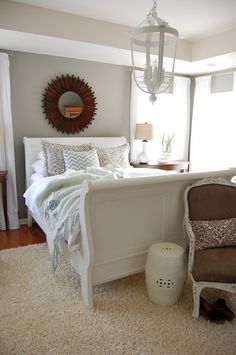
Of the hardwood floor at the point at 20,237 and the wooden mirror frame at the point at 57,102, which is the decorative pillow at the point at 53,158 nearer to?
the wooden mirror frame at the point at 57,102

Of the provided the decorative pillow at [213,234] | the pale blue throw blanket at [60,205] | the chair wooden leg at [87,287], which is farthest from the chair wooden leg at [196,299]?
the pale blue throw blanket at [60,205]

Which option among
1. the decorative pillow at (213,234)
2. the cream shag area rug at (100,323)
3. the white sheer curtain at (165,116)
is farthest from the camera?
the white sheer curtain at (165,116)

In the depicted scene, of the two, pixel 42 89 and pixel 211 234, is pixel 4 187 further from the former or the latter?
pixel 211 234

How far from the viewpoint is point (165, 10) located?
117 inches

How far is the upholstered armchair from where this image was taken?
1.88 m

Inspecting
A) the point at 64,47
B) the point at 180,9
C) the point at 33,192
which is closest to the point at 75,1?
the point at 64,47

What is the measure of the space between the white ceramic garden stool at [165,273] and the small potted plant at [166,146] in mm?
2838

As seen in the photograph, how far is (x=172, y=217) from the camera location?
2.39m

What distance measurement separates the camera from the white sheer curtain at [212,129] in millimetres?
4520

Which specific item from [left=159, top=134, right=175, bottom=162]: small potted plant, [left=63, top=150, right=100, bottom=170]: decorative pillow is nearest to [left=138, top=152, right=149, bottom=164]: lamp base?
[left=159, top=134, right=175, bottom=162]: small potted plant

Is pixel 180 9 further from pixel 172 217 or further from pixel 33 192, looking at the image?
pixel 33 192

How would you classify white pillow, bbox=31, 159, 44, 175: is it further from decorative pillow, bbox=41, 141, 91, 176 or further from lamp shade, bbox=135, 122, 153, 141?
lamp shade, bbox=135, 122, 153, 141

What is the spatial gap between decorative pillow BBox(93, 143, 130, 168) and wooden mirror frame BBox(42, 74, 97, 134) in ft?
1.85

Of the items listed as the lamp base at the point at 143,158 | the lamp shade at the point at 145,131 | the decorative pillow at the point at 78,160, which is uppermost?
the lamp shade at the point at 145,131
